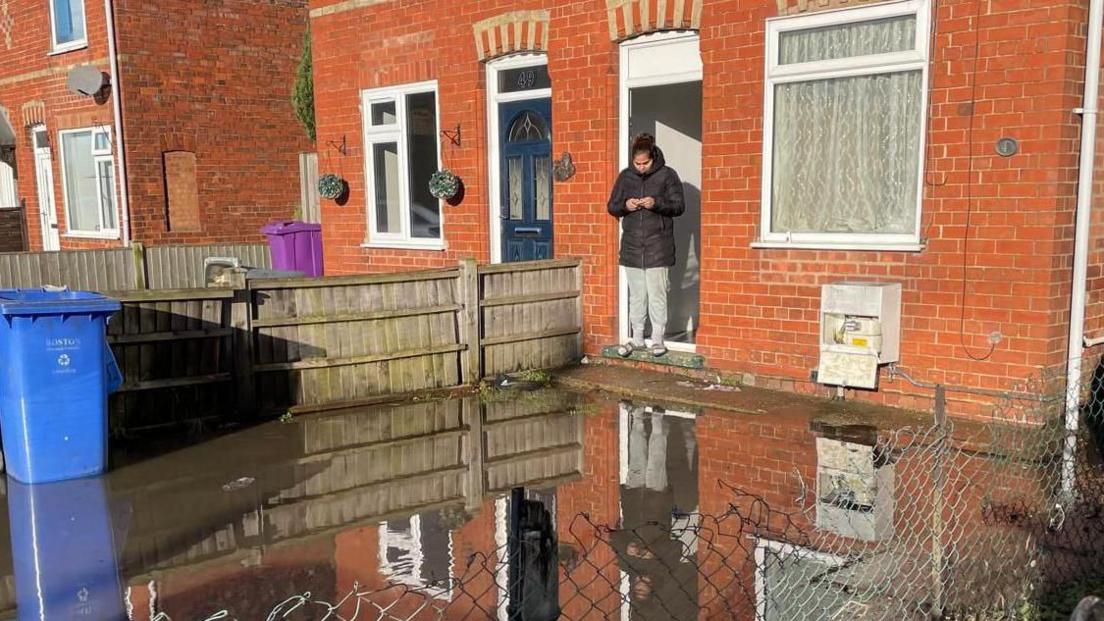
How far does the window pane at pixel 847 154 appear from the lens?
24.9 ft

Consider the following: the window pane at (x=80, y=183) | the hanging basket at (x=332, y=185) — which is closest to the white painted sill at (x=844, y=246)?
the hanging basket at (x=332, y=185)

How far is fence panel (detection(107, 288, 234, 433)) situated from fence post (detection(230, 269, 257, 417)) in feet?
0.15

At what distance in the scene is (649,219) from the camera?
886 cm

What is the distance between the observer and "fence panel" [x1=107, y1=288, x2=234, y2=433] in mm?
7258

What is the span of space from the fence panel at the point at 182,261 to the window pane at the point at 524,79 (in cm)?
538

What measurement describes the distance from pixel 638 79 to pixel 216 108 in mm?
9328

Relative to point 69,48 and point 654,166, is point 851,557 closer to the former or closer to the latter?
point 654,166

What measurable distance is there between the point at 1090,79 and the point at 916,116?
120 cm

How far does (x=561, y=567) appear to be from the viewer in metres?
4.67

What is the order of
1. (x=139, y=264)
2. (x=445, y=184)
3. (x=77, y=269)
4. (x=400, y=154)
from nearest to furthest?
(x=445, y=184)
(x=400, y=154)
(x=77, y=269)
(x=139, y=264)

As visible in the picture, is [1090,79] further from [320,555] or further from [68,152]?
[68,152]

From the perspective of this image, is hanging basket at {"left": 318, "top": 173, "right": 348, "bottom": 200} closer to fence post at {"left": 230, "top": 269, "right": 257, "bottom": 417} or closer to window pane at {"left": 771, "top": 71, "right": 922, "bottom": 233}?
fence post at {"left": 230, "top": 269, "right": 257, "bottom": 417}

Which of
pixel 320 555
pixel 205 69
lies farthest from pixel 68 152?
pixel 320 555

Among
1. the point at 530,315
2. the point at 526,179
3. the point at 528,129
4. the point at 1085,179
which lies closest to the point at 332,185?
the point at 526,179
